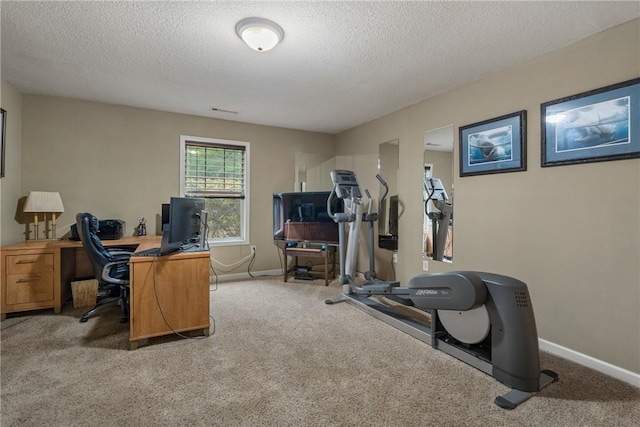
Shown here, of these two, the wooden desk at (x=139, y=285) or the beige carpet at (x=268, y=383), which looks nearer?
the beige carpet at (x=268, y=383)

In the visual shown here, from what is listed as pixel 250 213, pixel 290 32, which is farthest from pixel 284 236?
pixel 290 32

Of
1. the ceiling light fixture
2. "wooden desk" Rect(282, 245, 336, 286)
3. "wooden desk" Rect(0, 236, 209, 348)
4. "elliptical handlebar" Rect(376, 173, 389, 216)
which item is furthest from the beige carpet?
the ceiling light fixture

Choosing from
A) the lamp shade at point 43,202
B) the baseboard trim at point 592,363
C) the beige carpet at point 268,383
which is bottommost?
the beige carpet at point 268,383

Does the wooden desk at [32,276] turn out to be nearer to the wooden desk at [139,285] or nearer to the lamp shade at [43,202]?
the wooden desk at [139,285]

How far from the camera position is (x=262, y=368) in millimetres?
2166

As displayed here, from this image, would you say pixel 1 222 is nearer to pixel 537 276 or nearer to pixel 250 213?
pixel 250 213

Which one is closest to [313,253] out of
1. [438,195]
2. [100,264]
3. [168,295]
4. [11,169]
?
[438,195]

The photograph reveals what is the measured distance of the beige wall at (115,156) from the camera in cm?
361

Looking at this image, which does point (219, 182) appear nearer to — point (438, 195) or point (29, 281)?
point (29, 281)

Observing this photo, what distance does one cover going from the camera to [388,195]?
13.8 ft

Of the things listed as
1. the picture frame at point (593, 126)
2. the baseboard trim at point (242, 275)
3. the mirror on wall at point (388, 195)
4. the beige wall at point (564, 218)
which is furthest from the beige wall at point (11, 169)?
the picture frame at point (593, 126)

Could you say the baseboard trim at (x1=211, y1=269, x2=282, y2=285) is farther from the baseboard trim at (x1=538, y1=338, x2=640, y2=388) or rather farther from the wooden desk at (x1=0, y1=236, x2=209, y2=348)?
the baseboard trim at (x1=538, y1=338, x2=640, y2=388)

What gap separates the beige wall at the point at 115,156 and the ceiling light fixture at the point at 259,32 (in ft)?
8.42

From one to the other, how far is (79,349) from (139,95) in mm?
2730
